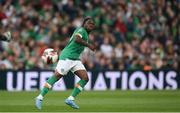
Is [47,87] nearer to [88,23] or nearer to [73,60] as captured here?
[73,60]

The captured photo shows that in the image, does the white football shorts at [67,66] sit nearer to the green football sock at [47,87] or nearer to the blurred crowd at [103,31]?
the green football sock at [47,87]

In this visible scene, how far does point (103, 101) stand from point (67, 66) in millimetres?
2699

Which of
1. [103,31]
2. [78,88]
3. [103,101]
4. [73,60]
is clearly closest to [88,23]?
[73,60]

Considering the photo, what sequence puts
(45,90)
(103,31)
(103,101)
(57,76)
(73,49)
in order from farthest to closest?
(103,31), (103,101), (73,49), (57,76), (45,90)

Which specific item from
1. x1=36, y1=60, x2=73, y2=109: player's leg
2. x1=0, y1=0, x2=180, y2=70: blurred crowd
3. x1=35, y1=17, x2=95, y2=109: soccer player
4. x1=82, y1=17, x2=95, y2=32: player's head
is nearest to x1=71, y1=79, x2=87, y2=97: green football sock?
x1=35, y1=17, x2=95, y2=109: soccer player

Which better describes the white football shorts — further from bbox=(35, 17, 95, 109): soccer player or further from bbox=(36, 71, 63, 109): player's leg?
bbox=(36, 71, 63, 109): player's leg

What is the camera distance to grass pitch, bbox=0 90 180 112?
52.5 feet

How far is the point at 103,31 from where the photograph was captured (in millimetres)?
25188

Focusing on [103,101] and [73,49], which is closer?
[73,49]

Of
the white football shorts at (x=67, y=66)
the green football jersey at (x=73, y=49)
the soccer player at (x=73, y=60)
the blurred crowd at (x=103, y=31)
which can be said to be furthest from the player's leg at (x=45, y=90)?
the blurred crowd at (x=103, y=31)

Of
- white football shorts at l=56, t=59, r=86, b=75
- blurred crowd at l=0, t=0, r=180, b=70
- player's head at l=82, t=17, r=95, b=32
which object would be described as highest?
blurred crowd at l=0, t=0, r=180, b=70

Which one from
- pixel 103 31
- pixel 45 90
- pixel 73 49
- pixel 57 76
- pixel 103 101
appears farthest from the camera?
pixel 103 31

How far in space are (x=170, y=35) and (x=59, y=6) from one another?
4.08 metres

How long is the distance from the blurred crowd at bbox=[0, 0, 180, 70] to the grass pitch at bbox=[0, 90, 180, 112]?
7.48 feet
